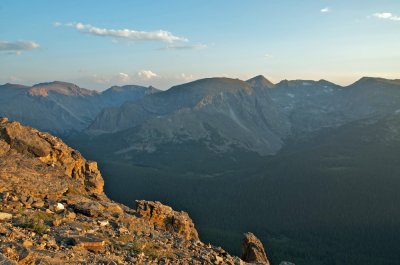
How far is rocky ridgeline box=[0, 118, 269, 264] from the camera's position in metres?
24.7

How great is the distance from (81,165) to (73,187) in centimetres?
1862

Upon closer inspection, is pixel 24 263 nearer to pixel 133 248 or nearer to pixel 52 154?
pixel 133 248

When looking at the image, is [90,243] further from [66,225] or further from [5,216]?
[5,216]

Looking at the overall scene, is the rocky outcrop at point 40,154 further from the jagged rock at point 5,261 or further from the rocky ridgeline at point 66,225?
the jagged rock at point 5,261

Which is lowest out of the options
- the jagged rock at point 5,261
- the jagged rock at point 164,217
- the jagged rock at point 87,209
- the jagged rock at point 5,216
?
the jagged rock at point 164,217

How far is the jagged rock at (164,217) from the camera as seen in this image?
44.6m

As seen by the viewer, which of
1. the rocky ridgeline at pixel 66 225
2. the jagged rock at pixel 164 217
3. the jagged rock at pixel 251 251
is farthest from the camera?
the jagged rock at pixel 251 251

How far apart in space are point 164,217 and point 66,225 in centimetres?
1716

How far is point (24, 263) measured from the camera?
21.2 metres

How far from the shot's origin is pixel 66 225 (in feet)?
99.8

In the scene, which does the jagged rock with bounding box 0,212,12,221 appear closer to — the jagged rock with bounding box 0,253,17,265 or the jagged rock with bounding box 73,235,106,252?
the jagged rock with bounding box 73,235,106,252

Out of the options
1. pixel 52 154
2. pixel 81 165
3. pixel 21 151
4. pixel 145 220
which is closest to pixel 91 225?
pixel 145 220

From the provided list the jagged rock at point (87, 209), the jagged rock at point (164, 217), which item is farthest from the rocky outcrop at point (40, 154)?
the jagged rock at point (164, 217)

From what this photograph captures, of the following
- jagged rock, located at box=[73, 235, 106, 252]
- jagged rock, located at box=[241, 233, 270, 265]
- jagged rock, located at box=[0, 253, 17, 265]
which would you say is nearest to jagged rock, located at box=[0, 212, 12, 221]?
jagged rock, located at box=[73, 235, 106, 252]
